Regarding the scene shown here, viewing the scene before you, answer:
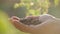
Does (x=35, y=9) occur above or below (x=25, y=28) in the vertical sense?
above

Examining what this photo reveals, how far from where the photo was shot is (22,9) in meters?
0.81

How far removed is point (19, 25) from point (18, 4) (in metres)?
0.36

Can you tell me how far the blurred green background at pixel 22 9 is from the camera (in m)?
0.77

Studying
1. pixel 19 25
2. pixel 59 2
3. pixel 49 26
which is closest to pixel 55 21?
pixel 49 26

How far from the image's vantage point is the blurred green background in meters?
0.77

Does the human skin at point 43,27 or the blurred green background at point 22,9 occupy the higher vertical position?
the blurred green background at point 22,9

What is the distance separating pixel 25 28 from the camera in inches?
18.8

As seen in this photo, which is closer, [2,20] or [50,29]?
[50,29]

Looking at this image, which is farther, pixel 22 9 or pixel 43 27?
pixel 22 9

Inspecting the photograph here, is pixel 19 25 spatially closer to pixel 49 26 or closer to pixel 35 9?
pixel 49 26

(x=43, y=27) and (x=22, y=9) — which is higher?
(x=22, y=9)

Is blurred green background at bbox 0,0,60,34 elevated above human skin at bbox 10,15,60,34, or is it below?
above

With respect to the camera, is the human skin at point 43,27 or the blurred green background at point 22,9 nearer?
the human skin at point 43,27

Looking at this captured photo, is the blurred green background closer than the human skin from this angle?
No
